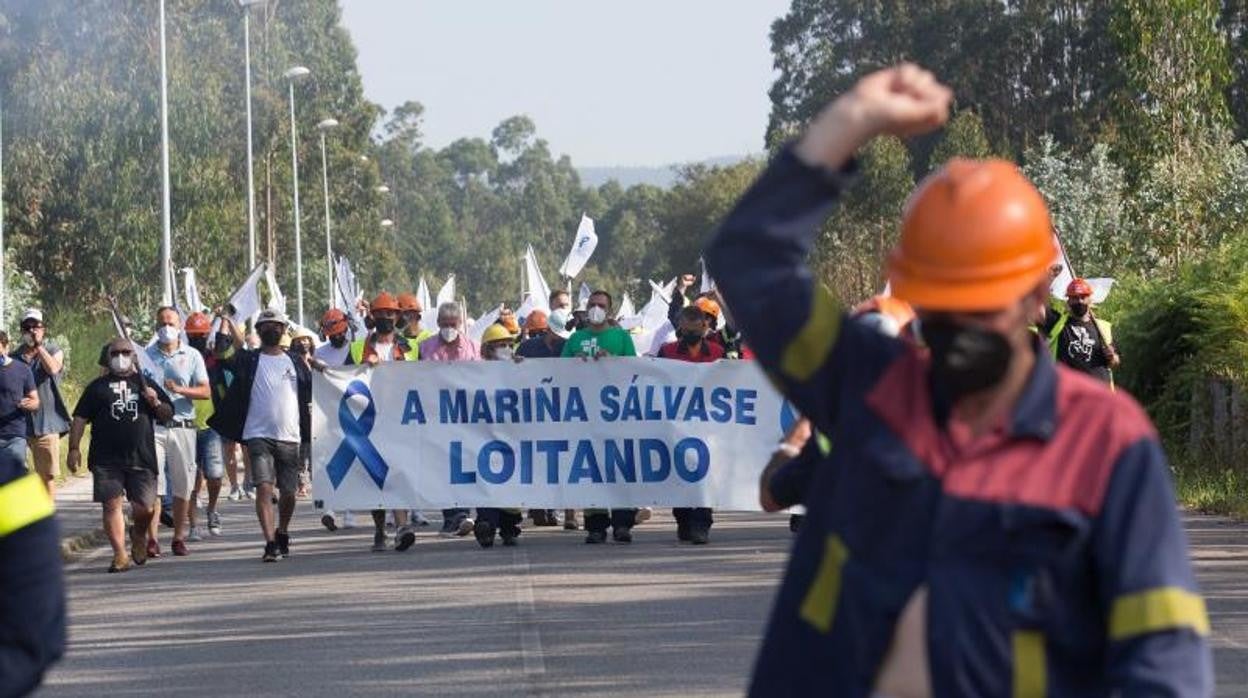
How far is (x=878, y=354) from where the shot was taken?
3521 mm

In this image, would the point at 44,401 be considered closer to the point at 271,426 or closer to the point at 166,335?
the point at 166,335

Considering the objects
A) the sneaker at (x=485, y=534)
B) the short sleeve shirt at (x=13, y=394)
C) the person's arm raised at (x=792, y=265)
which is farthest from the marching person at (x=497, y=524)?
the person's arm raised at (x=792, y=265)

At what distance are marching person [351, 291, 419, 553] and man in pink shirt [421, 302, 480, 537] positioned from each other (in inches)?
6.9

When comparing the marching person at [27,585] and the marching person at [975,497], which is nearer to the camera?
the marching person at [975,497]

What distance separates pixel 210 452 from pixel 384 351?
187 cm

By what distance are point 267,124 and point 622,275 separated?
284 ft

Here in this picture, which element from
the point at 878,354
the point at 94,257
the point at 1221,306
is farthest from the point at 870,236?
the point at 878,354

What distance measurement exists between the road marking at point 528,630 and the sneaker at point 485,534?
1.07 meters

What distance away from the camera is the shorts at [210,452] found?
67.1 feet

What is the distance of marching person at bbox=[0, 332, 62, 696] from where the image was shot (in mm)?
3938

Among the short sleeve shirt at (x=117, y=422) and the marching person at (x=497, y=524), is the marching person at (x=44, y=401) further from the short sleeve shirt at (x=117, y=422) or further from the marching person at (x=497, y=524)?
the marching person at (x=497, y=524)

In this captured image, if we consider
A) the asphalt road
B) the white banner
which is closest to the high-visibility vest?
the asphalt road

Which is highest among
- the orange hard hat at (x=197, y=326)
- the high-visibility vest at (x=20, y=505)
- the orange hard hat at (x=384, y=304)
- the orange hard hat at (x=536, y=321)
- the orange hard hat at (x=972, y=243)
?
the orange hard hat at (x=972, y=243)

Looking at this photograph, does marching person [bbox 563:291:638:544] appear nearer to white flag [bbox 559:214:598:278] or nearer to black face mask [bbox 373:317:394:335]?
black face mask [bbox 373:317:394:335]
